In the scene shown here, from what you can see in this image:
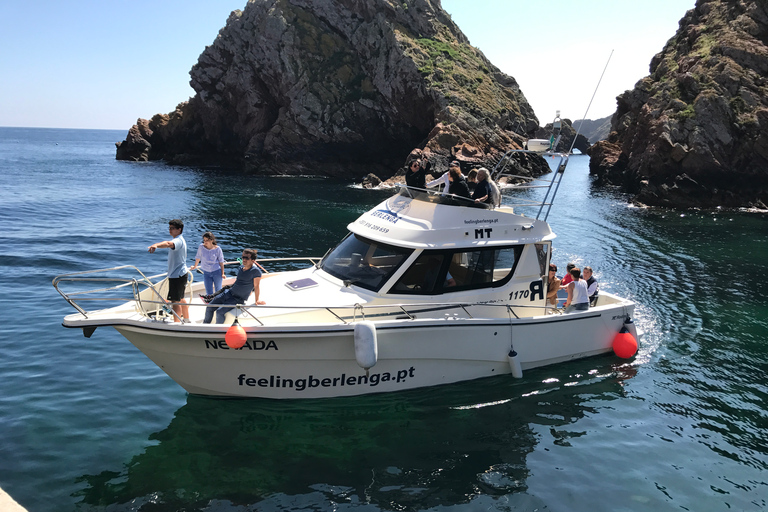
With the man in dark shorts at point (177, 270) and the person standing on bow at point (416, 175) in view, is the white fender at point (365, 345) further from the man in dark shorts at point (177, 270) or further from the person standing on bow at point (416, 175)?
the person standing on bow at point (416, 175)

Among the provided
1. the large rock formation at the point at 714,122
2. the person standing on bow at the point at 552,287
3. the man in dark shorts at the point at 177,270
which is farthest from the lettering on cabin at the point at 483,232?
the large rock formation at the point at 714,122

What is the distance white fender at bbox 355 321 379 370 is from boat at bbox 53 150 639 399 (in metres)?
0.02

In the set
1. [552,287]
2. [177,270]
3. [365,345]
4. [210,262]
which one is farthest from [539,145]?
[177,270]

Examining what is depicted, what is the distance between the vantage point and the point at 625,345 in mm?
10781

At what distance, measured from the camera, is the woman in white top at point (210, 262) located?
361 inches

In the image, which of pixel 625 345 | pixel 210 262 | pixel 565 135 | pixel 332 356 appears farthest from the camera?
pixel 565 135

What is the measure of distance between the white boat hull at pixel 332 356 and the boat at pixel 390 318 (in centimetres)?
2

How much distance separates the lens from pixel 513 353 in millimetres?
9625

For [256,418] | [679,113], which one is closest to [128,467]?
[256,418]

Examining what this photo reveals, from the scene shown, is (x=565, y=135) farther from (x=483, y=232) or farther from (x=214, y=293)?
(x=214, y=293)

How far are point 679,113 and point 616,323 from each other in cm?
3204

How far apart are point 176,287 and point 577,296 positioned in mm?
7509

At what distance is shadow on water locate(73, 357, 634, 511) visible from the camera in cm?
687

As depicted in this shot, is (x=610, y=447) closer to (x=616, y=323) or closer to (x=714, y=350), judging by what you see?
(x=616, y=323)
